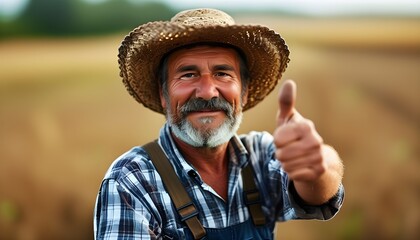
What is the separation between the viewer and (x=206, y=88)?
2.02 meters

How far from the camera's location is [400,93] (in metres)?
4.13

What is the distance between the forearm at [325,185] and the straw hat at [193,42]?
0.49m

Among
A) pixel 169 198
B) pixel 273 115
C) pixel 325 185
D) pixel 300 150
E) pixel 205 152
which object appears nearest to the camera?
pixel 300 150

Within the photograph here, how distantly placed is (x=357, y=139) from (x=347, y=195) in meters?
0.39

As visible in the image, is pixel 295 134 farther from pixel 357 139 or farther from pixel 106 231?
pixel 357 139

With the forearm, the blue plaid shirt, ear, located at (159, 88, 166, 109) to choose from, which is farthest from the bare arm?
ear, located at (159, 88, 166, 109)

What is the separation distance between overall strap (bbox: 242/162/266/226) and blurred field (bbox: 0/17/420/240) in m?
1.84

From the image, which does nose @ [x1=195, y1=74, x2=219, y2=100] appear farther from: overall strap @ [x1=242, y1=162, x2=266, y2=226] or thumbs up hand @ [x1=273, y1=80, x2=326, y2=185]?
thumbs up hand @ [x1=273, y1=80, x2=326, y2=185]

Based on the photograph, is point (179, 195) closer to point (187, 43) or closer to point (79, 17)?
point (187, 43)

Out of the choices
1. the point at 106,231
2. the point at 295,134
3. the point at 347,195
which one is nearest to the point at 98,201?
the point at 106,231

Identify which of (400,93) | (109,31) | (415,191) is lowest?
(415,191)

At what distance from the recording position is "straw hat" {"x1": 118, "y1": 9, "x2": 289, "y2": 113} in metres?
2.00

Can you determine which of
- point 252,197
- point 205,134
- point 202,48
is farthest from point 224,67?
point 252,197

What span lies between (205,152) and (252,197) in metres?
0.24
